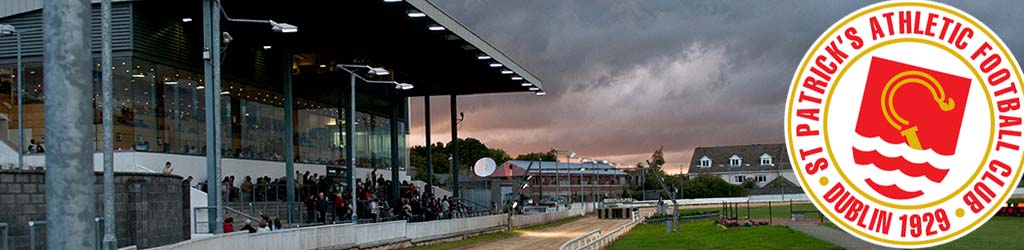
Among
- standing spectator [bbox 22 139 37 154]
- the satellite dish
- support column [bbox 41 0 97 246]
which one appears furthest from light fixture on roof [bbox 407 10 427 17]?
support column [bbox 41 0 97 246]

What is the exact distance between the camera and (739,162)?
16700 centimetres

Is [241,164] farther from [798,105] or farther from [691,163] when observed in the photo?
[691,163]

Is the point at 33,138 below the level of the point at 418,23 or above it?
below

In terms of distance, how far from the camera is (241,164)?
151ft

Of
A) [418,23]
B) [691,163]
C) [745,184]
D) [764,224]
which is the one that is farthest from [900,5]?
[691,163]

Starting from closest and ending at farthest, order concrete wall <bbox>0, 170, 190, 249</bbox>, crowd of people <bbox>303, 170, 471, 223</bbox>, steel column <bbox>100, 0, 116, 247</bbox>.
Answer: concrete wall <bbox>0, 170, 190, 249</bbox>
steel column <bbox>100, 0, 116, 247</bbox>
crowd of people <bbox>303, 170, 471, 223</bbox>

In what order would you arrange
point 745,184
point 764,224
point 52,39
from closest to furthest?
point 52,39, point 764,224, point 745,184

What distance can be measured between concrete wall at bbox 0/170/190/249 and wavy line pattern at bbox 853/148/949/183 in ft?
60.9

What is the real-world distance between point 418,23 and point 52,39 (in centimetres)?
4007

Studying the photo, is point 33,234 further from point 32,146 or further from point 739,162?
point 739,162

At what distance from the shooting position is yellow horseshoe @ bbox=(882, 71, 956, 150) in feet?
8.95

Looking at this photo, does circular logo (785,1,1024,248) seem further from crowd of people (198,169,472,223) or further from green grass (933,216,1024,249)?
crowd of people (198,169,472,223)

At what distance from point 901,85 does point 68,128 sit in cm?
299

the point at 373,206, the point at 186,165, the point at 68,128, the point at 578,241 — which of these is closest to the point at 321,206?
the point at 373,206
